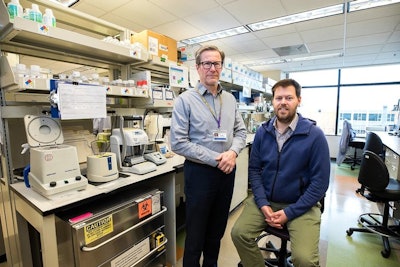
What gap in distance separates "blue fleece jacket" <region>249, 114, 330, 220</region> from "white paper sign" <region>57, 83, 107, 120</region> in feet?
3.99

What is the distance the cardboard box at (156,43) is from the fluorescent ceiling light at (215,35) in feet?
6.55

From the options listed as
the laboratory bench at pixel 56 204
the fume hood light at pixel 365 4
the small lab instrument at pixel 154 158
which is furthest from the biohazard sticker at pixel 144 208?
the fume hood light at pixel 365 4

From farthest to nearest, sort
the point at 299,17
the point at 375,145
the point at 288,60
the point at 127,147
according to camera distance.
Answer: the point at 288,60 → the point at 299,17 → the point at 375,145 → the point at 127,147

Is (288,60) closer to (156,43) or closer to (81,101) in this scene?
(156,43)

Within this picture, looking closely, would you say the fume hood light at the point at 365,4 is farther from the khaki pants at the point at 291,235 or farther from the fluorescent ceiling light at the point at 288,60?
the khaki pants at the point at 291,235

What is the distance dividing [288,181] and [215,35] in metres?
3.47

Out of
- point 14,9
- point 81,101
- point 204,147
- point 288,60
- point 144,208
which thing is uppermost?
point 288,60

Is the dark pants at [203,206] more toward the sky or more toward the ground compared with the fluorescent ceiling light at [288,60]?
more toward the ground

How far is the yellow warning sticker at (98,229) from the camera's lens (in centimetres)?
117

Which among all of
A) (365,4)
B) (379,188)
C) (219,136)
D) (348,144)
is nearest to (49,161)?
(219,136)

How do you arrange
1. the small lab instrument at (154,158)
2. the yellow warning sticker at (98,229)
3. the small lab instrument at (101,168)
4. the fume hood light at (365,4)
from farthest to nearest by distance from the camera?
1. the fume hood light at (365,4)
2. the small lab instrument at (154,158)
3. the small lab instrument at (101,168)
4. the yellow warning sticker at (98,229)

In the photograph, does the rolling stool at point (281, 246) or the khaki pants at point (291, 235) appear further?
the rolling stool at point (281, 246)

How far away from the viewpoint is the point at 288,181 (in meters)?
1.43

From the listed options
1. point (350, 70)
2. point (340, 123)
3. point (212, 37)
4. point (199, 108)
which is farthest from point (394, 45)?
point (199, 108)
